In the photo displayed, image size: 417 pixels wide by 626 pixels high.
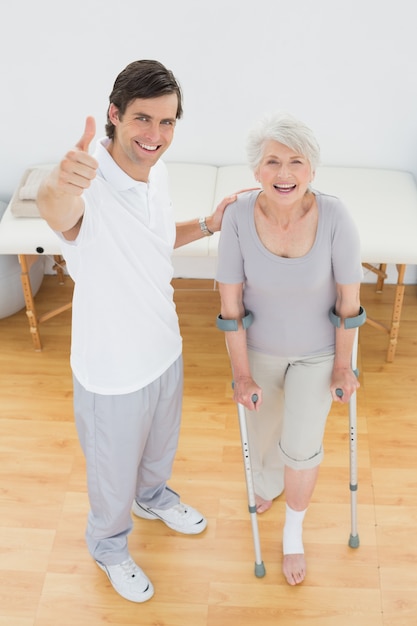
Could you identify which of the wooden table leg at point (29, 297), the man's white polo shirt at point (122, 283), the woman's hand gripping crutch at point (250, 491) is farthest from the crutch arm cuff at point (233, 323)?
the wooden table leg at point (29, 297)

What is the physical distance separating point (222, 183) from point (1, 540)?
1.59 meters

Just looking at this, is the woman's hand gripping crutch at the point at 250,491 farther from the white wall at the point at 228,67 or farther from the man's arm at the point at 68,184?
the white wall at the point at 228,67

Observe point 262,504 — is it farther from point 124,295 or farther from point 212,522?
point 124,295

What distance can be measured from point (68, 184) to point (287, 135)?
0.57 meters

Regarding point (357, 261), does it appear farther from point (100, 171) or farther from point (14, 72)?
point (14, 72)

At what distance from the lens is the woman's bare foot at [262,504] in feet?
8.44

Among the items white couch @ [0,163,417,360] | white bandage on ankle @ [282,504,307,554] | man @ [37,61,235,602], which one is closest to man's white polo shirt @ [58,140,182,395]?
man @ [37,61,235,602]

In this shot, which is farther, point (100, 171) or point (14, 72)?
point (14, 72)

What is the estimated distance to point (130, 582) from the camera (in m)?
2.32

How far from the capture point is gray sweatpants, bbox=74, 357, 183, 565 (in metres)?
2.09

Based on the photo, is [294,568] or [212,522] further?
[212,522]

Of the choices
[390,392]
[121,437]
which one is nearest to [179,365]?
[121,437]

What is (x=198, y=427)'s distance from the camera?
114 inches

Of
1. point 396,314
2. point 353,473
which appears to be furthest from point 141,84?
point 396,314
